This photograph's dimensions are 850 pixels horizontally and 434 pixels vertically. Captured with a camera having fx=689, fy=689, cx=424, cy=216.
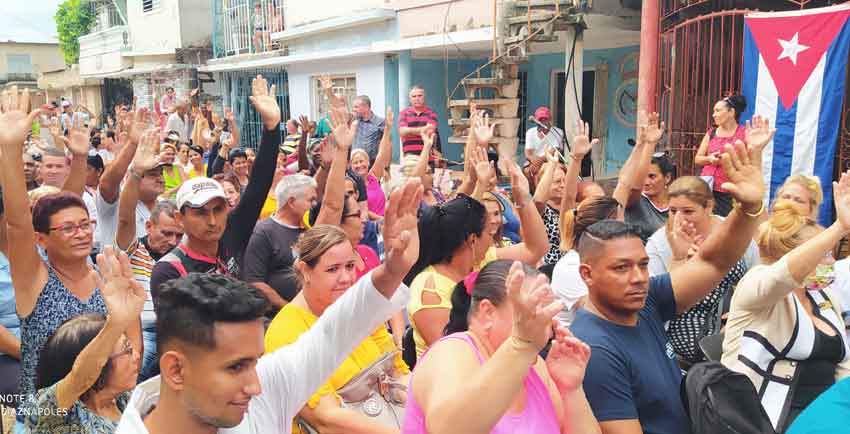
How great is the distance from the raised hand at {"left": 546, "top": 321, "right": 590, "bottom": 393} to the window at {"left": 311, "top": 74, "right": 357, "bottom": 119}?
41.5 feet

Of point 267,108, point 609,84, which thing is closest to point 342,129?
point 267,108

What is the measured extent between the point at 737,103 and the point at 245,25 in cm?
1550

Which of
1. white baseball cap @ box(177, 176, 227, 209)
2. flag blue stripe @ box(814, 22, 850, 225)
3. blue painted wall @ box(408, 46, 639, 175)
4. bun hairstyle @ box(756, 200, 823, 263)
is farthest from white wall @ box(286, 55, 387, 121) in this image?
bun hairstyle @ box(756, 200, 823, 263)

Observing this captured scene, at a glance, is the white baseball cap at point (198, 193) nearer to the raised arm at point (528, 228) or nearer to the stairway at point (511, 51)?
the raised arm at point (528, 228)

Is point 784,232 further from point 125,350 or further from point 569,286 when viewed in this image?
point 125,350

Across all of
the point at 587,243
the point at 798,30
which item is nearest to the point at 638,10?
the point at 798,30

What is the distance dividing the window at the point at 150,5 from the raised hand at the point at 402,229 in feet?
80.2

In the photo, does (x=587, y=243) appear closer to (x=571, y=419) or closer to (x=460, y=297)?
(x=460, y=297)

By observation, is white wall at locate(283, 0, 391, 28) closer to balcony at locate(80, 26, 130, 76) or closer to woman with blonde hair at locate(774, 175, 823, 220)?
woman with blonde hair at locate(774, 175, 823, 220)

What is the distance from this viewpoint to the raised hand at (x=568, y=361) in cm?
220

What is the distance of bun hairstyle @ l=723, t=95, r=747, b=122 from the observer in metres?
6.54

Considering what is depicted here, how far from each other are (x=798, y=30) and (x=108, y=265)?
6.35 m

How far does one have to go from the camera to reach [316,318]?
275 cm

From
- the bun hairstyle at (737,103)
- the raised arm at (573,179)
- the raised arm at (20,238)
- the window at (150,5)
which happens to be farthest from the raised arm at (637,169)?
the window at (150,5)
